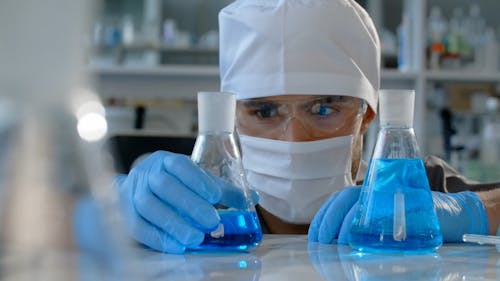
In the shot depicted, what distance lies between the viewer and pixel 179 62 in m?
4.00

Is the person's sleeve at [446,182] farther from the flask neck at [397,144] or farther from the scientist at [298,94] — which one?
the flask neck at [397,144]

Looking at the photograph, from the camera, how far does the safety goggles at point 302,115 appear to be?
107 centimetres

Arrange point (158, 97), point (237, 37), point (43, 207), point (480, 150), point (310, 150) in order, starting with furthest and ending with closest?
point (480, 150), point (158, 97), point (237, 37), point (310, 150), point (43, 207)

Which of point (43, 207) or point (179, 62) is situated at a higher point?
point (179, 62)

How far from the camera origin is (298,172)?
102 centimetres

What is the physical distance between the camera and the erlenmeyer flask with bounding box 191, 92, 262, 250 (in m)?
0.61

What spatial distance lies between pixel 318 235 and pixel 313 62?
390 mm

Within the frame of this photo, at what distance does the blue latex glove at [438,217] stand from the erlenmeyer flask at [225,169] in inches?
4.7

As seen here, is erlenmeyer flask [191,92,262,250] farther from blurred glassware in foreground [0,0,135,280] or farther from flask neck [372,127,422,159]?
blurred glassware in foreground [0,0,135,280]

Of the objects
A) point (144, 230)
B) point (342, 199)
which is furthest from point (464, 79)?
point (144, 230)

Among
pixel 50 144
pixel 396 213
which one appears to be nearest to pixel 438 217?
pixel 396 213

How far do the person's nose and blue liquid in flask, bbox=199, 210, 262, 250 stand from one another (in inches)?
16.1

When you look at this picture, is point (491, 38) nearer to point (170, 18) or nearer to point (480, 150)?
point (480, 150)

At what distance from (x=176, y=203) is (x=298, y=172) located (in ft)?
1.27
